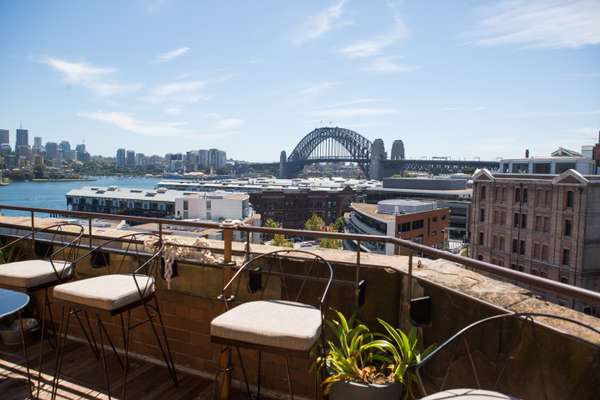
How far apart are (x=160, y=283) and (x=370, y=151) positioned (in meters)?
129

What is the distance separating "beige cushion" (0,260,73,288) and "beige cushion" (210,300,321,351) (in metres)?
1.62

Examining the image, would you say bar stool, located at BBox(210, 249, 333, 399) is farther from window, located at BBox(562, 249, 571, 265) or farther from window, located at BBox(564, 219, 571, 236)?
window, located at BBox(562, 249, 571, 265)

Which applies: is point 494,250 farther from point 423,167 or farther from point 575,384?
point 423,167

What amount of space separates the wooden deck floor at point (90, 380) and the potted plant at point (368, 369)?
1043 mm

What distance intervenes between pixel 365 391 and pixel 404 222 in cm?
3902

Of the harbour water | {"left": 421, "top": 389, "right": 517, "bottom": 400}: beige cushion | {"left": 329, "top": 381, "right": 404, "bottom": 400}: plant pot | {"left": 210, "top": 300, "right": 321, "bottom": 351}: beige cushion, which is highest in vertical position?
{"left": 210, "top": 300, "right": 321, "bottom": 351}: beige cushion

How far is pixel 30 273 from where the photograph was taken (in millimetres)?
2756

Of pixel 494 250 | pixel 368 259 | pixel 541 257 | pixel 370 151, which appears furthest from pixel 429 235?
pixel 370 151

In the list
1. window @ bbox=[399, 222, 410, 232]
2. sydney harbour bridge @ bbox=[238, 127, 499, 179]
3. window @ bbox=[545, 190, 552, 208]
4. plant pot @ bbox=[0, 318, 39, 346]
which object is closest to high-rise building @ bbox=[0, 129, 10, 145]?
sydney harbour bridge @ bbox=[238, 127, 499, 179]

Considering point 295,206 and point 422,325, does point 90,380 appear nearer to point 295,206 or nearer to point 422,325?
point 422,325

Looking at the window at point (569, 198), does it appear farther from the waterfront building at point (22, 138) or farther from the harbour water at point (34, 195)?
the waterfront building at point (22, 138)

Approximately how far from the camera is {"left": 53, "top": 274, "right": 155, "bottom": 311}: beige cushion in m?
2.26

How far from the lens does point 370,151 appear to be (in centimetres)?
12925

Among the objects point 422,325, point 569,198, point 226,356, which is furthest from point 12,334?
point 569,198
